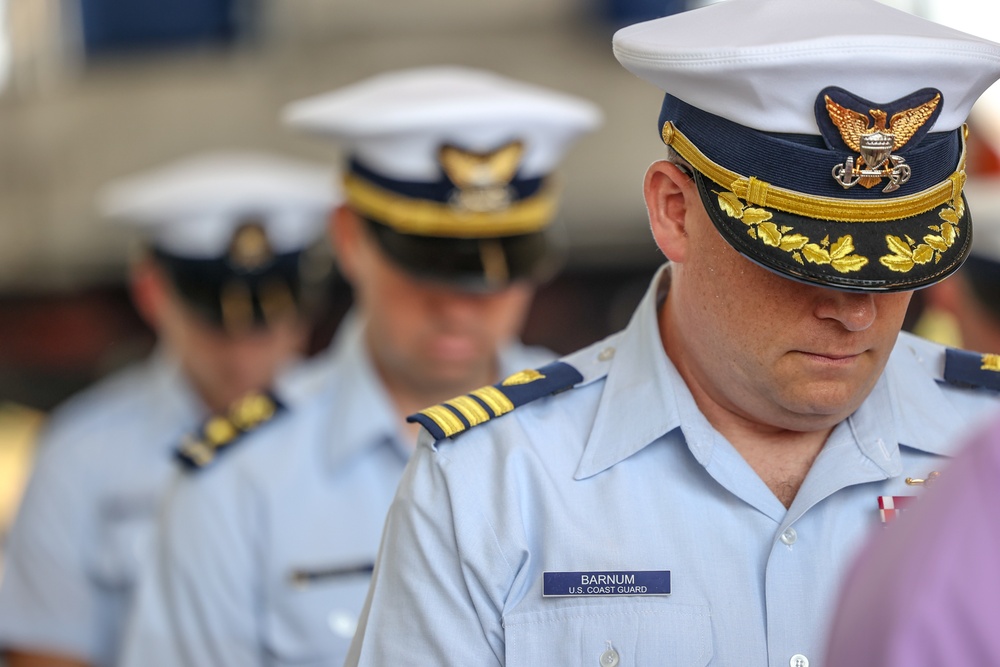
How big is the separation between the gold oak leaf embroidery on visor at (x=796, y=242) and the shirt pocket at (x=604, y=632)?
412 mm

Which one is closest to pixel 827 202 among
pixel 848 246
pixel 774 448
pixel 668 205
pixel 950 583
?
pixel 848 246

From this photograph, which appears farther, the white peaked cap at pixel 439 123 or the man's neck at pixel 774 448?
the white peaked cap at pixel 439 123

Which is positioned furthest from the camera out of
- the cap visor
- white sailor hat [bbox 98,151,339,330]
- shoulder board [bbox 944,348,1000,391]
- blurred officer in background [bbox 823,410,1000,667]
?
white sailor hat [bbox 98,151,339,330]

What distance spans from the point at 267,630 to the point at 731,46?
1.57m

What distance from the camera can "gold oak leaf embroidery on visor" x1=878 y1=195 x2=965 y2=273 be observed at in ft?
4.92

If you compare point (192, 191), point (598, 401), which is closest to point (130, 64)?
point (192, 191)

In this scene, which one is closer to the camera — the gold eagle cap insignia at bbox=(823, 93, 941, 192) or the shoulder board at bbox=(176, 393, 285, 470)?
the gold eagle cap insignia at bbox=(823, 93, 941, 192)

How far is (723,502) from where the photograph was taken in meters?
1.67

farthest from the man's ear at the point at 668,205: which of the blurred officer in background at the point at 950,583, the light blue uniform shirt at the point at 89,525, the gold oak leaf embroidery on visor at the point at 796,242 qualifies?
the light blue uniform shirt at the point at 89,525

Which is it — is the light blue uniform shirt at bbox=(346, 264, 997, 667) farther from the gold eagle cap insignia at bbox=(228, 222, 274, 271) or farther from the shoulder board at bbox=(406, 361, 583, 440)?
the gold eagle cap insignia at bbox=(228, 222, 274, 271)

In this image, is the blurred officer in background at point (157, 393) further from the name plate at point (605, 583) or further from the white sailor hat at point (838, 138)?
the white sailor hat at point (838, 138)

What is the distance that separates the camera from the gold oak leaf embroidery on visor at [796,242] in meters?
1.50

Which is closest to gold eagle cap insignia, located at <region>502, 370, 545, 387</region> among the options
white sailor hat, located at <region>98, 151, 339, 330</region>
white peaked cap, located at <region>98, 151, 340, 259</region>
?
white sailor hat, located at <region>98, 151, 339, 330</region>

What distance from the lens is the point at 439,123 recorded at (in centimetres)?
295
